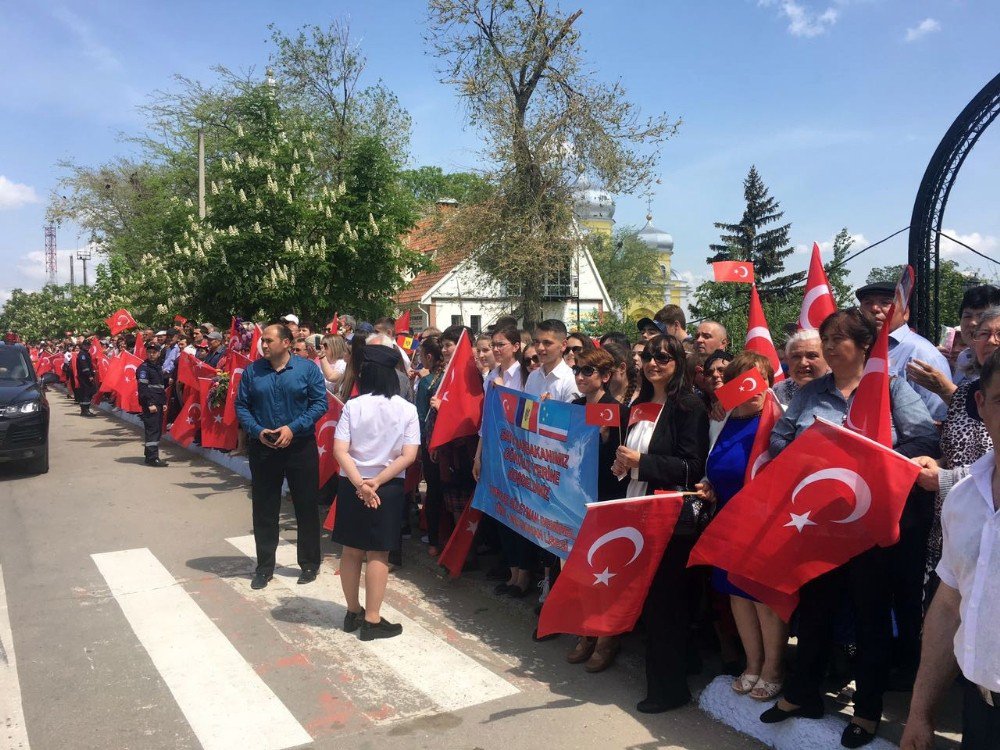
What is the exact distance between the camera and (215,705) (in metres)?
4.23

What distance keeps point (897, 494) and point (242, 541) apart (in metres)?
6.26

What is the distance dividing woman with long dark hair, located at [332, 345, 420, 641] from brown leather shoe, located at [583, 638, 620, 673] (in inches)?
54.2

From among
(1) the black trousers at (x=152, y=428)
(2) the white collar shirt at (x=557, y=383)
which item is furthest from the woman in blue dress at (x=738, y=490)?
(1) the black trousers at (x=152, y=428)

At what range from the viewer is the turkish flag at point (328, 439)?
24.9ft

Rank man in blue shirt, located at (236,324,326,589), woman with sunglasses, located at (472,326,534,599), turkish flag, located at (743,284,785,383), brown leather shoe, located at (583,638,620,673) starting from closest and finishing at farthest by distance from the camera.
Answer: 1. brown leather shoe, located at (583,638,620,673)
2. turkish flag, located at (743,284,785,383)
3. woman with sunglasses, located at (472,326,534,599)
4. man in blue shirt, located at (236,324,326,589)

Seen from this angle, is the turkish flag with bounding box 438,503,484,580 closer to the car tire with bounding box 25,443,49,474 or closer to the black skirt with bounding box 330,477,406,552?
the black skirt with bounding box 330,477,406,552

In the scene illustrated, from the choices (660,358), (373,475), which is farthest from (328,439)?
(660,358)

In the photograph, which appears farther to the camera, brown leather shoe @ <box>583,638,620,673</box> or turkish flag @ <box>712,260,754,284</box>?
turkish flag @ <box>712,260,754,284</box>

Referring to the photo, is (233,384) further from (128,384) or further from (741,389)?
(741,389)

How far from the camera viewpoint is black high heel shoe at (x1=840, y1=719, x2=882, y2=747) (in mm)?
3449

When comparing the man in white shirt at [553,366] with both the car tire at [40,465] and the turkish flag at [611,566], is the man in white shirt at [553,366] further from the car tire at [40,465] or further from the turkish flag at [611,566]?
the car tire at [40,465]

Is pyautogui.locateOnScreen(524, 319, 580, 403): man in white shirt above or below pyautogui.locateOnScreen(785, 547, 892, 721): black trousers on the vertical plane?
above

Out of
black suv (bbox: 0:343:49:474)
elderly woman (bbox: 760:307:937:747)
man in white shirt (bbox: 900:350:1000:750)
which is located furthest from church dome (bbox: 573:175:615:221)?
man in white shirt (bbox: 900:350:1000:750)

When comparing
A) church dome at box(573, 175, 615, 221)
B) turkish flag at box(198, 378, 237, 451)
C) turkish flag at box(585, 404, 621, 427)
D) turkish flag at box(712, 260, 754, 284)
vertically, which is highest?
church dome at box(573, 175, 615, 221)
